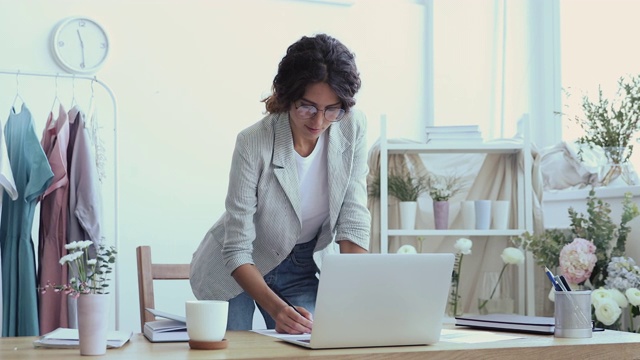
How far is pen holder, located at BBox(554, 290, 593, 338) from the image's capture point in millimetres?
1693

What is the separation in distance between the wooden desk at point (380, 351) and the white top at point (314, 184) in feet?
1.78

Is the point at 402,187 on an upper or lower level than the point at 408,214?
upper

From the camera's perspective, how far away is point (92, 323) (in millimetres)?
1431

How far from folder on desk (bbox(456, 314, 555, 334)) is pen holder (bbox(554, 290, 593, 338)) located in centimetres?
5

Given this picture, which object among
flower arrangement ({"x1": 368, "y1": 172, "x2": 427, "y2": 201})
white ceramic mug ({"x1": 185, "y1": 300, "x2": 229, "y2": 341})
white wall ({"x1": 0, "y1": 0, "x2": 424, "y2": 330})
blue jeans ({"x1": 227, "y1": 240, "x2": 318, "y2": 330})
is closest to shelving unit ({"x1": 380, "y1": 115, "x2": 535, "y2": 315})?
flower arrangement ({"x1": 368, "y1": 172, "x2": 427, "y2": 201})

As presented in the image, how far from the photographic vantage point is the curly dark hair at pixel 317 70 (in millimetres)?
1942

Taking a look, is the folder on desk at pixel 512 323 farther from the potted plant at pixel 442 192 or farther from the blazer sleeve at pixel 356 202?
the potted plant at pixel 442 192

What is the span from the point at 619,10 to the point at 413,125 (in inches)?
49.0

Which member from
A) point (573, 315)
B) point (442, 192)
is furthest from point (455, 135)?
point (573, 315)

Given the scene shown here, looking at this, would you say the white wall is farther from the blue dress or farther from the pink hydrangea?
the pink hydrangea

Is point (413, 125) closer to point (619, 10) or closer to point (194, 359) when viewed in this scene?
point (619, 10)

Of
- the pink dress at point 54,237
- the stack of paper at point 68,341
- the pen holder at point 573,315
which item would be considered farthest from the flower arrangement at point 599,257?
the pink dress at point 54,237

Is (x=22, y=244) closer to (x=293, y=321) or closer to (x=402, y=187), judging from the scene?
(x=402, y=187)

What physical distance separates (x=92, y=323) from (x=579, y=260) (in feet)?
6.39
